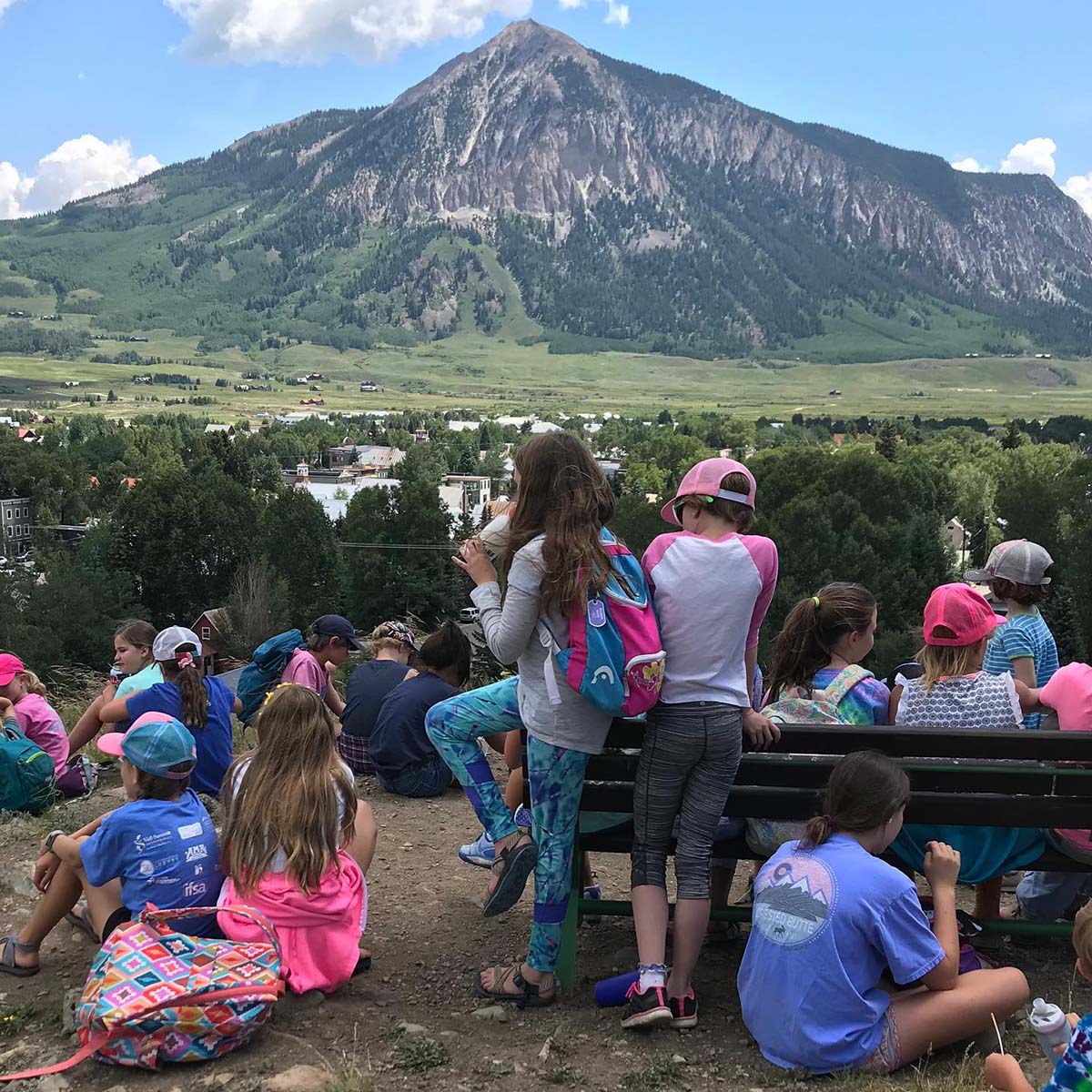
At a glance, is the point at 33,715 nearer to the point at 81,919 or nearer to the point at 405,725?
the point at 405,725

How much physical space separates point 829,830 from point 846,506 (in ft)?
172

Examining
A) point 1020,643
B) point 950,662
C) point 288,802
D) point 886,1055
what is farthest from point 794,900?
point 1020,643

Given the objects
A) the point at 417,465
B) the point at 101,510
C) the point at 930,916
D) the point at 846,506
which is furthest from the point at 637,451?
the point at 930,916

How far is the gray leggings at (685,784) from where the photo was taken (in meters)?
3.72

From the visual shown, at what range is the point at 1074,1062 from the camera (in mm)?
2658

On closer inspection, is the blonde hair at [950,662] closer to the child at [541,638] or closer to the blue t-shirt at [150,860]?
the child at [541,638]

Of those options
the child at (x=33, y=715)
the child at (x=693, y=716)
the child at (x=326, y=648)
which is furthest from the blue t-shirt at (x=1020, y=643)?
the child at (x=33, y=715)

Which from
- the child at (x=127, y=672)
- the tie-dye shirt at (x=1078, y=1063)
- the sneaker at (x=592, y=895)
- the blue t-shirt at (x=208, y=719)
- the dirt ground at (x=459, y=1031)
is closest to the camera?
the tie-dye shirt at (x=1078, y=1063)

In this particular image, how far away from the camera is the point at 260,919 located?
3.81 m

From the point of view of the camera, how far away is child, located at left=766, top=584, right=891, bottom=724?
4395mm

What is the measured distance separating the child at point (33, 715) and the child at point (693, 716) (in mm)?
4245

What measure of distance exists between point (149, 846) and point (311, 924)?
0.63 metres

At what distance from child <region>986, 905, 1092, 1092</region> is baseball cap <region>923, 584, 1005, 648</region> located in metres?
1.45

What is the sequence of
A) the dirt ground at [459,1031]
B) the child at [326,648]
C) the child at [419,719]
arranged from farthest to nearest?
the child at [326,648], the child at [419,719], the dirt ground at [459,1031]
